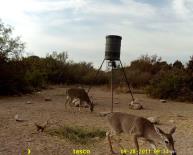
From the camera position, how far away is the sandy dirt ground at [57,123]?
1016cm

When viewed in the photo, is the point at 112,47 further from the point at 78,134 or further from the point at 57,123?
the point at 78,134

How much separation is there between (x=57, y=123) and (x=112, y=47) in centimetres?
616

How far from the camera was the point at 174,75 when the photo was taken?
2625cm

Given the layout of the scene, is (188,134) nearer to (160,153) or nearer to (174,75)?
(160,153)

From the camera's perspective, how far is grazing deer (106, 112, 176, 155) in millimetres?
9109

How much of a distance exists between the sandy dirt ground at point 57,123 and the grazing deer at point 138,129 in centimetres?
64

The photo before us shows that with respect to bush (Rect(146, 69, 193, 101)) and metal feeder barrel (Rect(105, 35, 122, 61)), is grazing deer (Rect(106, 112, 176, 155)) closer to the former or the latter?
metal feeder barrel (Rect(105, 35, 122, 61))

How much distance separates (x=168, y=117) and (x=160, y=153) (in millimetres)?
7061

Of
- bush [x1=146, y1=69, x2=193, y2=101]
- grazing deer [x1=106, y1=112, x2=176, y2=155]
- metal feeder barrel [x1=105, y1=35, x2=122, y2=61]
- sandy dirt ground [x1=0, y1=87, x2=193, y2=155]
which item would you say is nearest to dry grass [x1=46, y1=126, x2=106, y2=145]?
sandy dirt ground [x1=0, y1=87, x2=193, y2=155]

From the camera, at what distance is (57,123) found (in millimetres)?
13406

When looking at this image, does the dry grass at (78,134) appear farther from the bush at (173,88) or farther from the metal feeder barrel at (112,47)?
the bush at (173,88)

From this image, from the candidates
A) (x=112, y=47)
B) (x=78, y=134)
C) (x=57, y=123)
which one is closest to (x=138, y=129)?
(x=78, y=134)

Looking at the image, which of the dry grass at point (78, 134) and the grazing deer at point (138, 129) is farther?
the dry grass at point (78, 134)

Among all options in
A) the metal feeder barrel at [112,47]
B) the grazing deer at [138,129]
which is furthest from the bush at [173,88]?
the grazing deer at [138,129]
